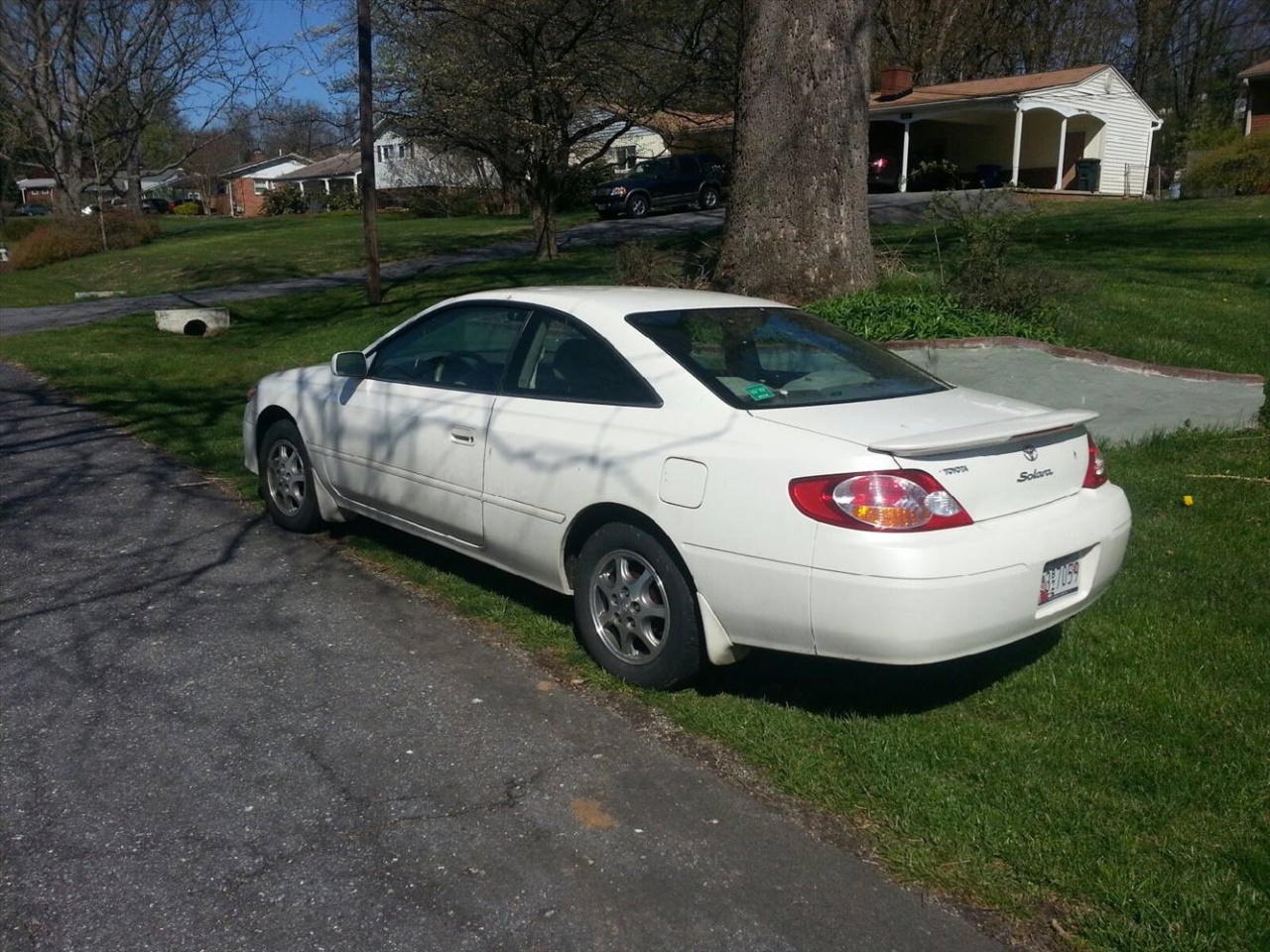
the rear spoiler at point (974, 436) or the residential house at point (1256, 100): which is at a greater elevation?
the residential house at point (1256, 100)

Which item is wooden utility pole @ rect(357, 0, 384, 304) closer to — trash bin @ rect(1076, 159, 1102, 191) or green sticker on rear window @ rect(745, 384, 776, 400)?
green sticker on rear window @ rect(745, 384, 776, 400)

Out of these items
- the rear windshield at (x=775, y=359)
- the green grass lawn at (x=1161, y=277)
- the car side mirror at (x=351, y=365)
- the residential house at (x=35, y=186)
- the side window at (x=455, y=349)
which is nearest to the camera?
the rear windshield at (x=775, y=359)

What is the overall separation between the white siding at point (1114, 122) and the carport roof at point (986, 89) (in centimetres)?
23

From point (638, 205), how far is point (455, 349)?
2833cm

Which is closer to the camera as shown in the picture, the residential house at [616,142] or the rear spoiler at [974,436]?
the rear spoiler at [974,436]

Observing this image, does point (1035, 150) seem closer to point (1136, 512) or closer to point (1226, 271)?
point (1226, 271)

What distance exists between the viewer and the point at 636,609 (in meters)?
4.66

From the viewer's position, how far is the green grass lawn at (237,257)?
996 inches

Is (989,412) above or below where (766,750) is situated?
above

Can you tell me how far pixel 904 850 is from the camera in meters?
3.56

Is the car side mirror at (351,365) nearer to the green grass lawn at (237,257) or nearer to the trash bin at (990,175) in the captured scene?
the green grass lawn at (237,257)

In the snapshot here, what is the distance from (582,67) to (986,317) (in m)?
11.0

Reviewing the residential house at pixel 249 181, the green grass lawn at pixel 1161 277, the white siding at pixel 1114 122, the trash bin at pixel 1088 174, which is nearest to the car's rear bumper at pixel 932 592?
the green grass lawn at pixel 1161 277

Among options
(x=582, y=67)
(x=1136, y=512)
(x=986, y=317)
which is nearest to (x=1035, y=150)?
(x=582, y=67)
